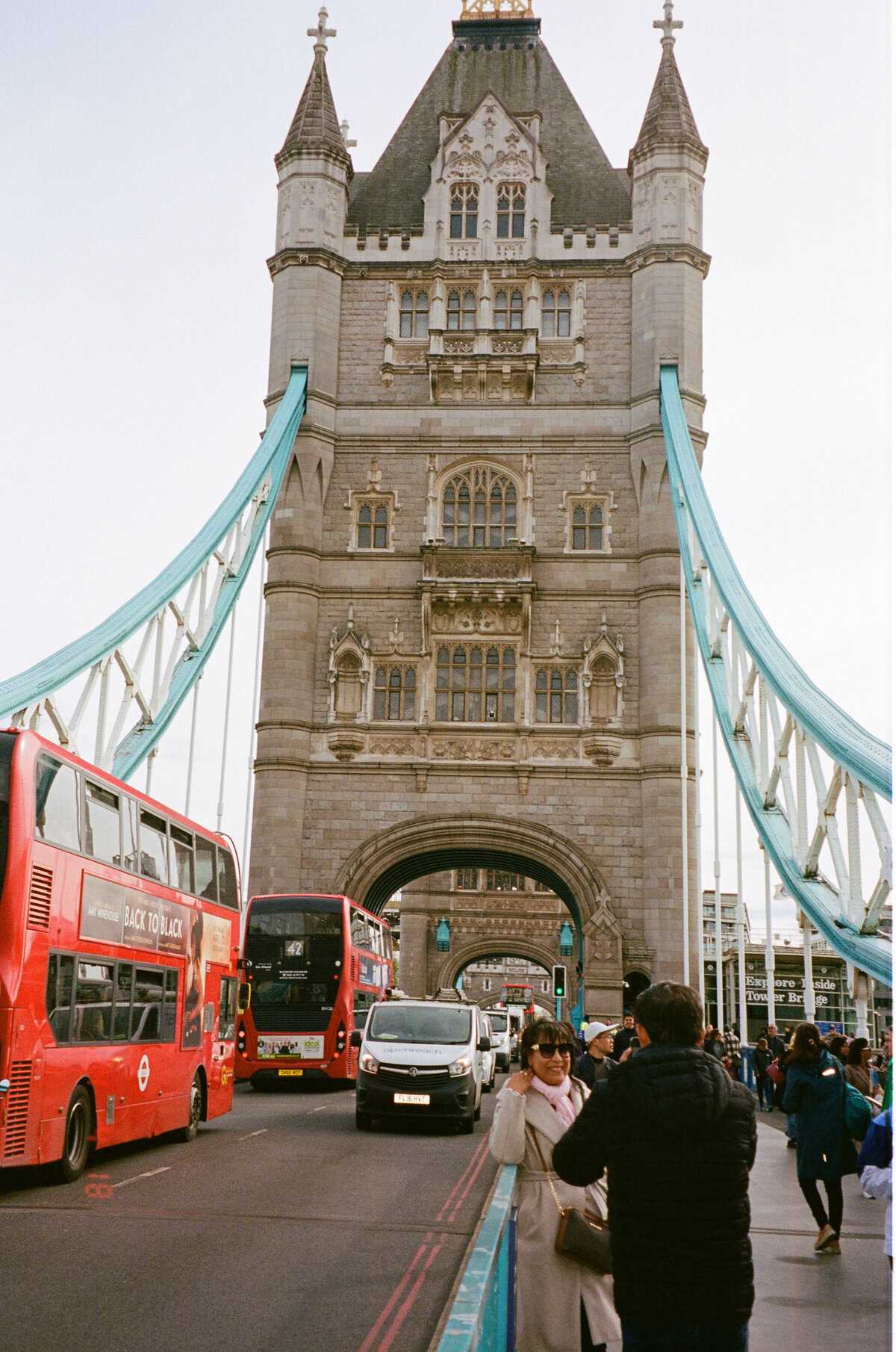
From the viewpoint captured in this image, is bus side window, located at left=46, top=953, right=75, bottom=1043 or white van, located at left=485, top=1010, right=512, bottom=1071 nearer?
bus side window, located at left=46, top=953, right=75, bottom=1043

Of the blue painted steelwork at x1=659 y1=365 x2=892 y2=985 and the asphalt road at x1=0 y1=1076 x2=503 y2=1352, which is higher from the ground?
the blue painted steelwork at x1=659 y1=365 x2=892 y2=985

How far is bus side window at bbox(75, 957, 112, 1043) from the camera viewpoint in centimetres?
1059

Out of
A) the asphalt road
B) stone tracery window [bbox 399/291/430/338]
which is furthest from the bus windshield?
stone tracery window [bbox 399/291/430/338]

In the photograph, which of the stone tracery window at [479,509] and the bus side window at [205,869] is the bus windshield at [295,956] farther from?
the stone tracery window at [479,509]

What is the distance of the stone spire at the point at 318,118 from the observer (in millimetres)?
34250

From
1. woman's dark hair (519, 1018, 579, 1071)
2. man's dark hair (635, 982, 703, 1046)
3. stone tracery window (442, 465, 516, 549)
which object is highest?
stone tracery window (442, 465, 516, 549)

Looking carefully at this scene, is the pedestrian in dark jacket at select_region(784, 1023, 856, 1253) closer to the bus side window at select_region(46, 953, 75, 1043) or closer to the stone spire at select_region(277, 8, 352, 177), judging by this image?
the bus side window at select_region(46, 953, 75, 1043)

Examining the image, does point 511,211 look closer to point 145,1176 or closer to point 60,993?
point 60,993

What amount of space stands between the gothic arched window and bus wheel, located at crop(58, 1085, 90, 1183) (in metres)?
27.7

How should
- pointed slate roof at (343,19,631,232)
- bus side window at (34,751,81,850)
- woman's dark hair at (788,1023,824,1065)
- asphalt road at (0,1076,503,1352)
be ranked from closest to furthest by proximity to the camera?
A: asphalt road at (0,1076,503,1352)
woman's dark hair at (788,1023,824,1065)
bus side window at (34,751,81,850)
pointed slate roof at (343,19,631,232)

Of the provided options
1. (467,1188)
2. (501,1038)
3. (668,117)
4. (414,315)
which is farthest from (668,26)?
(467,1188)

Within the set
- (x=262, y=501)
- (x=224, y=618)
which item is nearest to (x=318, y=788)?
(x=224, y=618)

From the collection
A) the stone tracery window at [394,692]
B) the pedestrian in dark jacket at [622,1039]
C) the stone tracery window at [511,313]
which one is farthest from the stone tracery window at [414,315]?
the pedestrian in dark jacket at [622,1039]

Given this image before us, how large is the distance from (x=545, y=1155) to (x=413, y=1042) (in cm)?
1180
